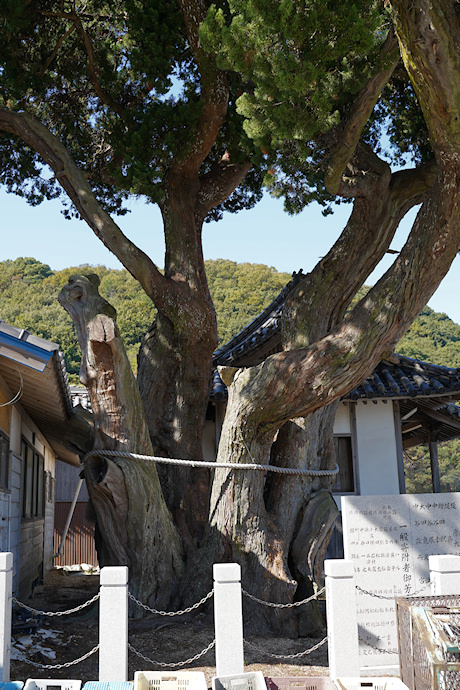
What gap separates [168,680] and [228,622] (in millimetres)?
693

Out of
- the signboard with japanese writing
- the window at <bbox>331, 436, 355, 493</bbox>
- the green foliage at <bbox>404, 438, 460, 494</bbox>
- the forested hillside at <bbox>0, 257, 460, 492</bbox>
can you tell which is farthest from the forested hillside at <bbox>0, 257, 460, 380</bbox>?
the signboard with japanese writing

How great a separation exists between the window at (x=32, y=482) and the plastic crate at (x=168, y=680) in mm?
6017

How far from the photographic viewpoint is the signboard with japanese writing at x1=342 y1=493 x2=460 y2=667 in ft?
19.6

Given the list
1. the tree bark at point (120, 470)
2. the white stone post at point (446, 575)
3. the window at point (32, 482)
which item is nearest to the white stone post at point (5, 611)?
the tree bark at point (120, 470)

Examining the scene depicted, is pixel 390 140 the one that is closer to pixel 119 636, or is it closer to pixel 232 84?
pixel 232 84

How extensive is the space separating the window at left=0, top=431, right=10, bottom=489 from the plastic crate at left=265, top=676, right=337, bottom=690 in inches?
172

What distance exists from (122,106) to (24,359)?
5637mm

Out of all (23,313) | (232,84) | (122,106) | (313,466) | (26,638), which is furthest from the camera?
(23,313)

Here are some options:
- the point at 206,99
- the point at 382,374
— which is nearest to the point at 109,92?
the point at 206,99

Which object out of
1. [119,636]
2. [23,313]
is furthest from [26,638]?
[23,313]

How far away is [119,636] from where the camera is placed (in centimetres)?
466

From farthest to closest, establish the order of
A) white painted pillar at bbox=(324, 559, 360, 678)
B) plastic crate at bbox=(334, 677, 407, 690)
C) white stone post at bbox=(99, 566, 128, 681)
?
white painted pillar at bbox=(324, 559, 360, 678)
white stone post at bbox=(99, 566, 128, 681)
plastic crate at bbox=(334, 677, 407, 690)

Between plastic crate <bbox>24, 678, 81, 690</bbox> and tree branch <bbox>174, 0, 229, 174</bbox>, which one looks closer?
plastic crate <bbox>24, 678, 81, 690</bbox>

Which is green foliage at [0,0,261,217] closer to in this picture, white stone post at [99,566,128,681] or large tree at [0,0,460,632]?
large tree at [0,0,460,632]
